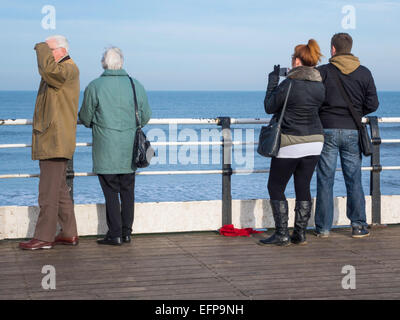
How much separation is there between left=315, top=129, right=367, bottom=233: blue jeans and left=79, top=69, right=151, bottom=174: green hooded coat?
1679mm

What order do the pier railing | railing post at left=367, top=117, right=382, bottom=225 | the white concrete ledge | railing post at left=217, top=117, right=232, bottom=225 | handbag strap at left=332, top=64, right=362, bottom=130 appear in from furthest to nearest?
railing post at left=367, top=117, right=382, bottom=225
railing post at left=217, top=117, right=232, bottom=225
the pier railing
the white concrete ledge
handbag strap at left=332, top=64, right=362, bottom=130

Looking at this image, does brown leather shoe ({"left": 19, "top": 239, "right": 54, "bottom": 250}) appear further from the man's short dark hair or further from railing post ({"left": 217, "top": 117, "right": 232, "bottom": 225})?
the man's short dark hair

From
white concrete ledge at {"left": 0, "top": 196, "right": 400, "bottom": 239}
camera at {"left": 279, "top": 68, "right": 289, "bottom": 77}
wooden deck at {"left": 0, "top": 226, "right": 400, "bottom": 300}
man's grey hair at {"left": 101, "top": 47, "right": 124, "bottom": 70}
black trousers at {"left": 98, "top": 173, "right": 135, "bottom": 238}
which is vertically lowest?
wooden deck at {"left": 0, "top": 226, "right": 400, "bottom": 300}

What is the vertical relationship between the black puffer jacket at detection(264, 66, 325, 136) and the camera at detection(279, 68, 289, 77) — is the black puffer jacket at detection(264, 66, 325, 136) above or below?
below

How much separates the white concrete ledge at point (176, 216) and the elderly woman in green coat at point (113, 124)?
0.40 m

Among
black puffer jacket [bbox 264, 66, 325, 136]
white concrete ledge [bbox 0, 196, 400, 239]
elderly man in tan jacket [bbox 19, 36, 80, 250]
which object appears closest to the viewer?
elderly man in tan jacket [bbox 19, 36, 80, 250]

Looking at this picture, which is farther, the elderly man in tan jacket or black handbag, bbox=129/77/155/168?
black handbag, bbox=129/77/155/168

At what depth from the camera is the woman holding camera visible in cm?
548

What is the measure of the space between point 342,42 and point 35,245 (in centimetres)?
309

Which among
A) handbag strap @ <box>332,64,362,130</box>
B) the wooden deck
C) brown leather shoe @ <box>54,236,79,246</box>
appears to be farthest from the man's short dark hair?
brown leather shoe @ <box>54,236,79,246</box>

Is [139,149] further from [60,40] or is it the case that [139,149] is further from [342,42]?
[342,42]

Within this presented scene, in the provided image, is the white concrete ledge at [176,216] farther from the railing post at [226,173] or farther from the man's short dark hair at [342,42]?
the man's short dark hair at [342,42]

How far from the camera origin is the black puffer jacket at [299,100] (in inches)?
215
